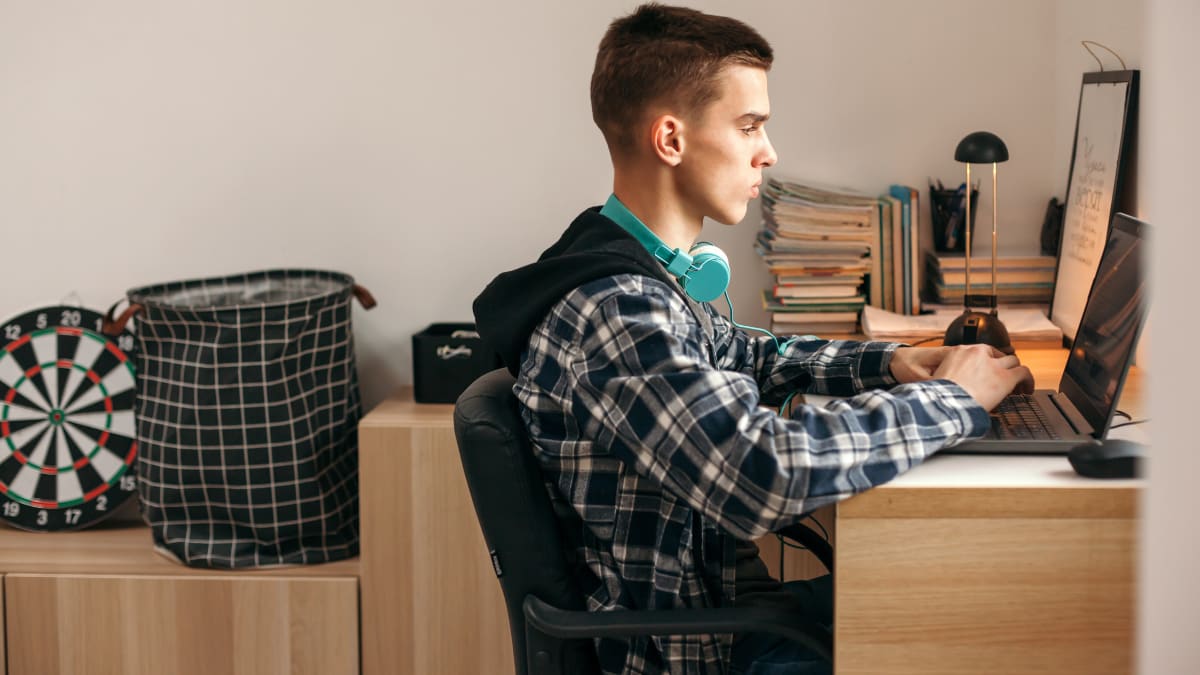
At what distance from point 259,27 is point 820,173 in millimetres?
1183

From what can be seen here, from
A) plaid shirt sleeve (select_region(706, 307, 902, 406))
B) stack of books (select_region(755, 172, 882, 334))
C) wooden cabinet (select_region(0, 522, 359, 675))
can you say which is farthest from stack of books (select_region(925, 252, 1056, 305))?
wooden cabinet (select_region(0, 522, 359, 675))

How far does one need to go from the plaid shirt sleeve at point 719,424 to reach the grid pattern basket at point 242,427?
114 centimetres

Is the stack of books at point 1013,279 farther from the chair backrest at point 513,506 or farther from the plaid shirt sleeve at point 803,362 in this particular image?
the chair backrest at point 513,506

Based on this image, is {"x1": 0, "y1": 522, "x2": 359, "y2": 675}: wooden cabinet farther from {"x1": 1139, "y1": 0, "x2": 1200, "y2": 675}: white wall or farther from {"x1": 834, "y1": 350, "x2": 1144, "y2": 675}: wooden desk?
{"x1": 1139, "y1": 0, "x2": 1200, "y2": 675}: white wall

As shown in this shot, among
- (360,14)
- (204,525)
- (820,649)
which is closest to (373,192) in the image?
(360,14)

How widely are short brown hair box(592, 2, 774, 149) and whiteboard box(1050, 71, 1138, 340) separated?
30.3 inches

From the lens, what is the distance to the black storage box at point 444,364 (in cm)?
239

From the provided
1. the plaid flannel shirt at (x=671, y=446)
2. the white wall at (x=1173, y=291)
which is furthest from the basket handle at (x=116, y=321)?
the white wall at (x=1173, y=291)

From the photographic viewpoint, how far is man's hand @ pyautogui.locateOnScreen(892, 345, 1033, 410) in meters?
1.40

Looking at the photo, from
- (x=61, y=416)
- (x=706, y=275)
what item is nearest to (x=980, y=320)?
(x=706, y=275)

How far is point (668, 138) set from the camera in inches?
57.2

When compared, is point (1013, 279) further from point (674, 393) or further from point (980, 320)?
point (674, 393)

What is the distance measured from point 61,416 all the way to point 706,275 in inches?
63.5

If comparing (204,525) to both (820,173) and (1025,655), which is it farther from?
(1025,655)
